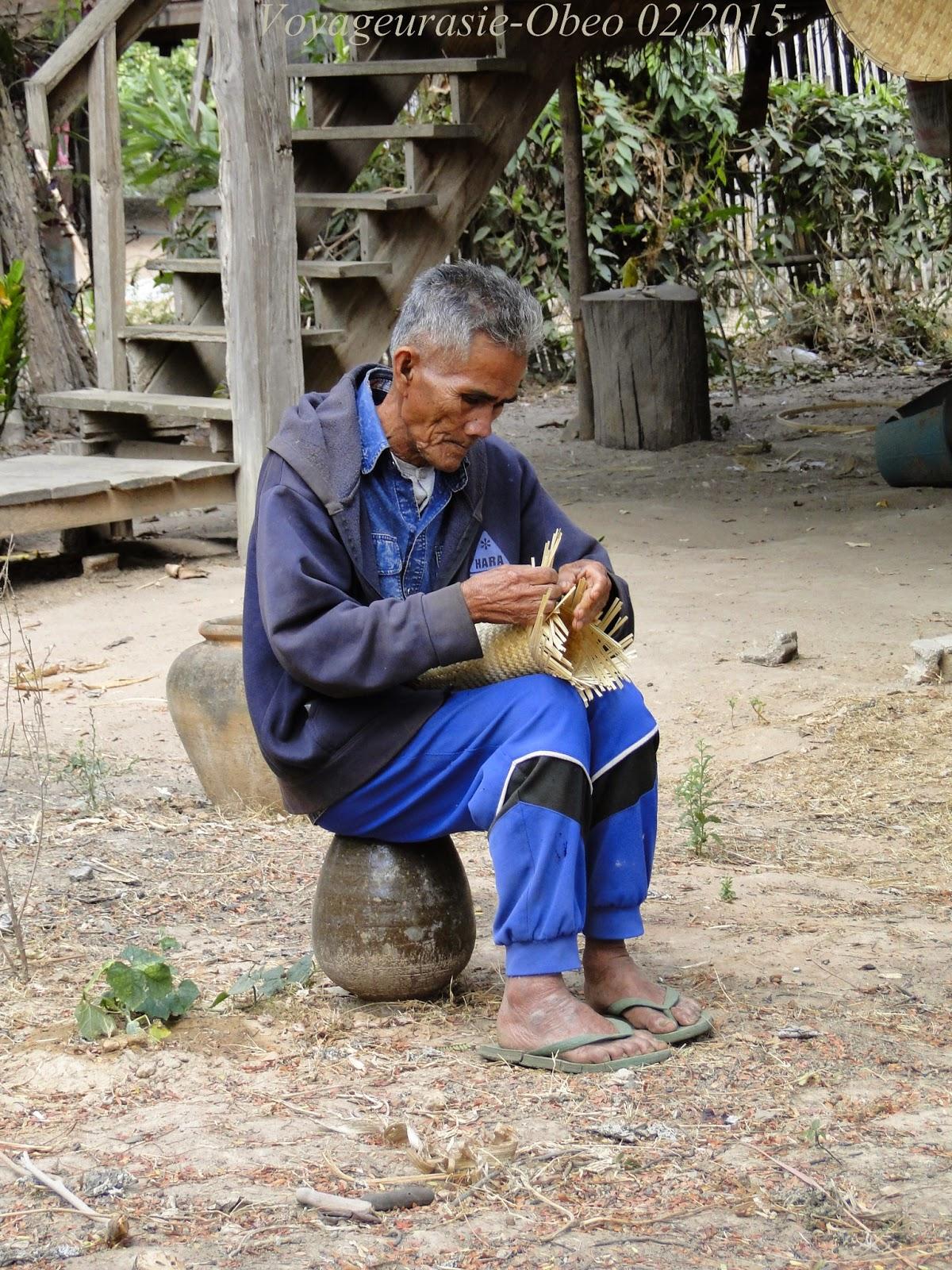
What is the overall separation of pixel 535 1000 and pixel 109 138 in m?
6.58

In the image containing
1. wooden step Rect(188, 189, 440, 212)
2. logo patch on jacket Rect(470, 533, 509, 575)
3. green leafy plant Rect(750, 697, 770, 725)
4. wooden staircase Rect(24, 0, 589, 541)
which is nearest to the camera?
logo patch on jacket Rect(470, 533, 509, 575)

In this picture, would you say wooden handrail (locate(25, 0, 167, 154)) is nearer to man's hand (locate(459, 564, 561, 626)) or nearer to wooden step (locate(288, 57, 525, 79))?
wooden step (locate(288, 57, 525, 79))

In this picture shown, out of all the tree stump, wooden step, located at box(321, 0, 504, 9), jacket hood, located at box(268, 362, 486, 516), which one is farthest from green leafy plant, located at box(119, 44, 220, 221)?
jacket hood, located at box(268, 362, 486, 516)

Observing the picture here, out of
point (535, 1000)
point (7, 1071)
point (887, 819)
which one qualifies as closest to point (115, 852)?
point (7, 1071)

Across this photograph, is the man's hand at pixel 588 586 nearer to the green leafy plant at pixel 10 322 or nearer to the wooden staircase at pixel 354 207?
the wooden staircase at pixel 354 207

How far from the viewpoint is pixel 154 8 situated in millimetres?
8164

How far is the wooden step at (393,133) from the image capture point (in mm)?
7555

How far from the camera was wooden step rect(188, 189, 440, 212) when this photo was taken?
754 centimetres

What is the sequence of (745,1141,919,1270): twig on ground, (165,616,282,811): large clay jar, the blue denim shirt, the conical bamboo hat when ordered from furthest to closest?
the conical bamboo hat, (165,616,282,811): large clay jar, the blue denim shirt, (745,1141,919,1270): twig on ground

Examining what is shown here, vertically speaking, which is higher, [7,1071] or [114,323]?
[114,323]

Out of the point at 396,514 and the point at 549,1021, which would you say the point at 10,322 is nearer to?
the point at 396,514

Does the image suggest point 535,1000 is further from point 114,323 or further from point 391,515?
point 114,323

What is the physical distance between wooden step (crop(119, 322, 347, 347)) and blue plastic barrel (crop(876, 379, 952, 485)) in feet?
10.4

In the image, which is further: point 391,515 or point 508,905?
point 391,515
